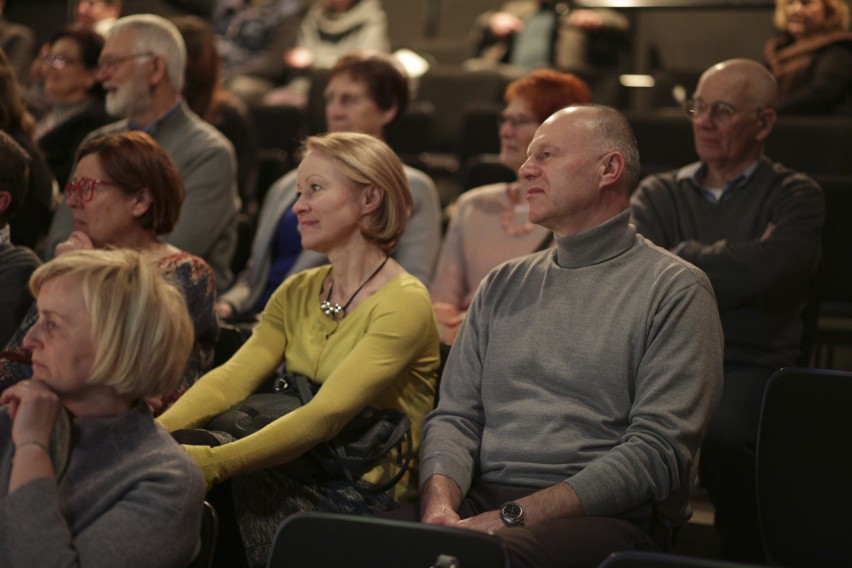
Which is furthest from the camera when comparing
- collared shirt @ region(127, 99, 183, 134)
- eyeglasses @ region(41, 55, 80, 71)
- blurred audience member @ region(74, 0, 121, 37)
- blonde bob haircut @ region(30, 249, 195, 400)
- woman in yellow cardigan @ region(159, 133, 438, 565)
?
blurred audience member @ region(74, 0, 121, 37)

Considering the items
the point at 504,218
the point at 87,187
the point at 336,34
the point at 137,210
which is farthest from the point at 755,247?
the point at 336,34

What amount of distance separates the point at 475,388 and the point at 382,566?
75 cm

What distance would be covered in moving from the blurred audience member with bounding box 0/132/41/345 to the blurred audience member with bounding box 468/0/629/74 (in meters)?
3.78

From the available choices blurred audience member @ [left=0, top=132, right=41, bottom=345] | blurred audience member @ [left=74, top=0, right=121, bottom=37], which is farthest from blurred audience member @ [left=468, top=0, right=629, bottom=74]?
blurred audience member @ [left=0, top=132, right=41, bottom=345]

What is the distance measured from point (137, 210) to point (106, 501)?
120cm

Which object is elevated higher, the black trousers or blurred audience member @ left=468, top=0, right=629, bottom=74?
blurred audience member @ left=468, top=0, right=629, bottom=74

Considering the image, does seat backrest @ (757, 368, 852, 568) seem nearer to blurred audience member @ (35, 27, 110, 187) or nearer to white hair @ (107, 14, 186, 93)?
white hair @ (107, 14, 186, 93)

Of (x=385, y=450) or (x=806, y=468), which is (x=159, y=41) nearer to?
(x=385, y=450)

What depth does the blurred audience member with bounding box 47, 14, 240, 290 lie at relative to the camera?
143 inches

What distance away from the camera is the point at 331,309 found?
2.55 m

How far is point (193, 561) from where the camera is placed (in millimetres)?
1831

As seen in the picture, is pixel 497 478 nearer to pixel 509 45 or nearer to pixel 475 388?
pixel 475 388

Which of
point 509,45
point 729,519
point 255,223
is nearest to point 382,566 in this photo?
point 729,519

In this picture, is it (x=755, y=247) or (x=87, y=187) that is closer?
(x=87, y=187)
